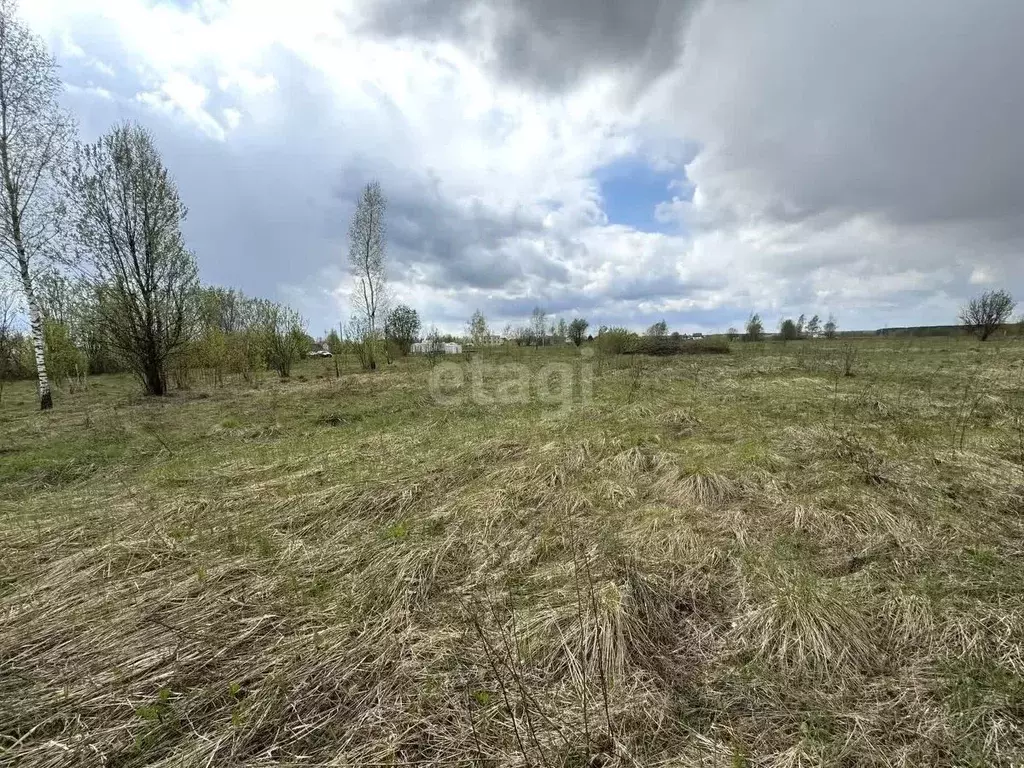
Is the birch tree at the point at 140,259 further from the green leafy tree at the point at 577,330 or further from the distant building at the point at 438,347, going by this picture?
the green leafy tree at the point at 577,330

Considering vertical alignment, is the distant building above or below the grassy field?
above

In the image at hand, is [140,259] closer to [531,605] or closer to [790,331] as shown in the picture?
[531,605]

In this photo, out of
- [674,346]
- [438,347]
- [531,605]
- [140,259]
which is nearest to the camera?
[531,605]

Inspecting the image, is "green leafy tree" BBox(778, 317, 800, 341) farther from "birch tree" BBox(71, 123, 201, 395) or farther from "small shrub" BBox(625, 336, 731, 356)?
"birch tree" BBox(71, 123, 201, 395)

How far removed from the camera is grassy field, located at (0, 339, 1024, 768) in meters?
1.90

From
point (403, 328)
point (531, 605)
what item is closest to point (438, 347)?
point (403, 328)

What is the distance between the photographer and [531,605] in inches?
111

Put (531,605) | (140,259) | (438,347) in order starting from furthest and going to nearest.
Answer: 1. (438,347)
2. (140,259)
3. (531,605)

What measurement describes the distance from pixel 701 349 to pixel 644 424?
82.4 feet

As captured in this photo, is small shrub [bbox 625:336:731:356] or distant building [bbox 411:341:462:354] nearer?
distant building [bbox 411:341:462:354]

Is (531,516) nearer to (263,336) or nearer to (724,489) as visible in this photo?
(724,489)

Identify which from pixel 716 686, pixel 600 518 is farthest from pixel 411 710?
pixel 600 518

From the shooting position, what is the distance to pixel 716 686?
2.20 m

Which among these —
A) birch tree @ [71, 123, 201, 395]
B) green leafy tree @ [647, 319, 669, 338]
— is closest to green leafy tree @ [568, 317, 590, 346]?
green leafy tree @ [647, 319, 669, 338]
